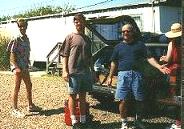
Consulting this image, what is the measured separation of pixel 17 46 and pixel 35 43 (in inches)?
621

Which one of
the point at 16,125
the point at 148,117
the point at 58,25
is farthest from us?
the point at 58,25

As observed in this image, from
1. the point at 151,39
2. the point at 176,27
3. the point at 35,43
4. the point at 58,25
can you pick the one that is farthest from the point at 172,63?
the point at 35,43

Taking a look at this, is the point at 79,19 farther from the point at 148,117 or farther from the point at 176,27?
the point at 148,117

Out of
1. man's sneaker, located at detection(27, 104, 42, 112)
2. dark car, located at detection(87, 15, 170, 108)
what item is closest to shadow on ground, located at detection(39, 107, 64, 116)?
man's sneaker, located at detection(27, 104, 42, 112)

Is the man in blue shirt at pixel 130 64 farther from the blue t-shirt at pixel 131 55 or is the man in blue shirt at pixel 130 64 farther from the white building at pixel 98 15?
the white building at pixel 98 15

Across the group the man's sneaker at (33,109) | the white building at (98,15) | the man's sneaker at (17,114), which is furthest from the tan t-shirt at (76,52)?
the white building at (98,15)

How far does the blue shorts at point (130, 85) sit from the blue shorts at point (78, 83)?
658 millimetres

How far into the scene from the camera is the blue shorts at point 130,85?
6.05 meters

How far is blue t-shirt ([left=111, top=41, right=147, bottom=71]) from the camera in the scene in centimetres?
610

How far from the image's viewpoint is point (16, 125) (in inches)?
281

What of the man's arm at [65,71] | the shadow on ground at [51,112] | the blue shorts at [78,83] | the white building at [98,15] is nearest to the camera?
the man's arm at [65,71]

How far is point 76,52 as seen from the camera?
644 cm

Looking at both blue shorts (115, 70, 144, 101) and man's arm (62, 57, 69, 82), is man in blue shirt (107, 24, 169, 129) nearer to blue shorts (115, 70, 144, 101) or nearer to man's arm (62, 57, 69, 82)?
blue shorts (115, 70, 144, 101)

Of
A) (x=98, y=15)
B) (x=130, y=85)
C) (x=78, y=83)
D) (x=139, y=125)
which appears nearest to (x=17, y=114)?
(x=78, y=83)
